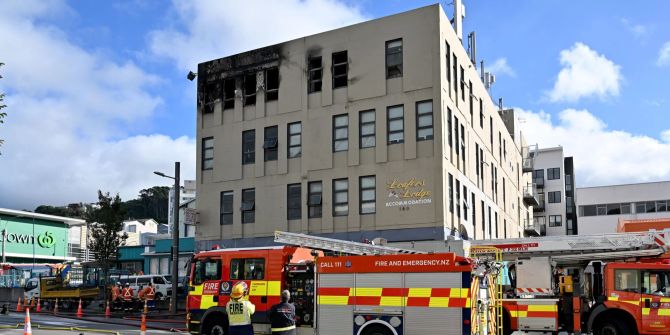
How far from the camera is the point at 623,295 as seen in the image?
53.6 ft

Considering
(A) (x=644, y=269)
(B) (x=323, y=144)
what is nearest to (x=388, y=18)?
(B) (x=323, y=144)

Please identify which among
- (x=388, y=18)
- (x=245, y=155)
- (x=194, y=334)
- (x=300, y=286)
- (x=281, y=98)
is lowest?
(x=194, y=334)

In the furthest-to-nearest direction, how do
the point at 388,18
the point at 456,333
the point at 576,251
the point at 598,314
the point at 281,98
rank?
the point at 281,98, the point at 388,18, the point at 576,251, the point at 598,314, the point at 456,333

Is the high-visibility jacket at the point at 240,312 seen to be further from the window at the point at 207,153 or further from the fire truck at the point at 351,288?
the window at the point at 207,153

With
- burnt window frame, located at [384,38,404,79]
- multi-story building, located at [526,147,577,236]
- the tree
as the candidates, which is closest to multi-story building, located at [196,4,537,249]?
burnt window frame, located at [384,38,404,79]

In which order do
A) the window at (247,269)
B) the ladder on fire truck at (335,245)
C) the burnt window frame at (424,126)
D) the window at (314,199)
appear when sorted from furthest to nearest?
the window at (314,199) < the burnt window frame at (424,126) < the window at (247,269) < the ladder on fire truck at (335,245)

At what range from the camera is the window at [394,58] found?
2975cm

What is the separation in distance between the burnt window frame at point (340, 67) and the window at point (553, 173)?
53.5m

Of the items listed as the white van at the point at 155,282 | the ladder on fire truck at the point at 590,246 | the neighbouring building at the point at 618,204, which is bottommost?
the white van at the point at 155,282

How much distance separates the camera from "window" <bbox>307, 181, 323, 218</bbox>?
31.1 meters

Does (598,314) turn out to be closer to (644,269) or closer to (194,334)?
(644,269)

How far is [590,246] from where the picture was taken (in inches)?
713

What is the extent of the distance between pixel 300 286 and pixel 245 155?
19.2 metres

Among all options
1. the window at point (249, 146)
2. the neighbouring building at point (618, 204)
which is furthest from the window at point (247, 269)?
the neighbouring building at point (618, 204)
